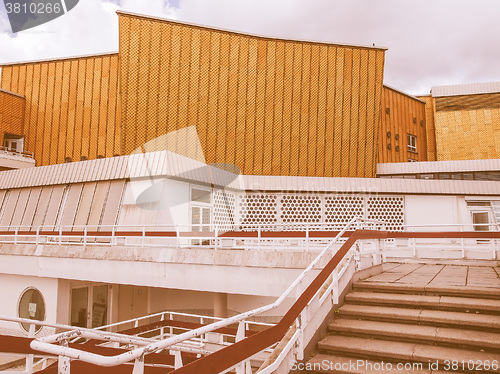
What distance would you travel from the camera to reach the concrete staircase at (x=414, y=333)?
4.15 m

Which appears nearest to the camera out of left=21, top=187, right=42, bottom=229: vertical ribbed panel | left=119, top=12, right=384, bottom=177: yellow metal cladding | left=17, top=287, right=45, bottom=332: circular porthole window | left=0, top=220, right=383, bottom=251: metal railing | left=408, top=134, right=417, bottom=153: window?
left=0, top=220, right=383, bottom=251: metal railing

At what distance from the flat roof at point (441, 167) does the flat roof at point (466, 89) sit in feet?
29.7

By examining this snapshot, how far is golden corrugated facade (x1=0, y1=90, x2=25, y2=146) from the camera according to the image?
25328mm

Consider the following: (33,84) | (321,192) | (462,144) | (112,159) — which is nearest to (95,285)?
(112,159)

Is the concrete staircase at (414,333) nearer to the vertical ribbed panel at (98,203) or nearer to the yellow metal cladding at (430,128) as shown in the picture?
the vertical ribbed panel at (98,203)

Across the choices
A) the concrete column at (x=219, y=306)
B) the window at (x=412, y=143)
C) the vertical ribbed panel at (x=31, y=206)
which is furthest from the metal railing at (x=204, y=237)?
the window at (x=412, y=143)

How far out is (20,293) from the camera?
1453 centimetres

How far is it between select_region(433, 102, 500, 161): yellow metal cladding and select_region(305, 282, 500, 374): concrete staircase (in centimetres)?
2679

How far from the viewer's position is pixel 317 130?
2234cm

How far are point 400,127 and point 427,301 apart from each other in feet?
83.2

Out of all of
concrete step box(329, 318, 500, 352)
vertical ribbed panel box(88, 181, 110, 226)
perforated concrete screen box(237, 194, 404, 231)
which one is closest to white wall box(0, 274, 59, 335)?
vertical ribbed panel box(88, 181, 110, 226)

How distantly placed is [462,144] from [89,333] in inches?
1232

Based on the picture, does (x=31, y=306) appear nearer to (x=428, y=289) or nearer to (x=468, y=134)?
(x=428, y=289)

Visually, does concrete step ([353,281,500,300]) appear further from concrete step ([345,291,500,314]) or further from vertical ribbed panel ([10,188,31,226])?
vertical ribbed panel ([10,188,31,226])
